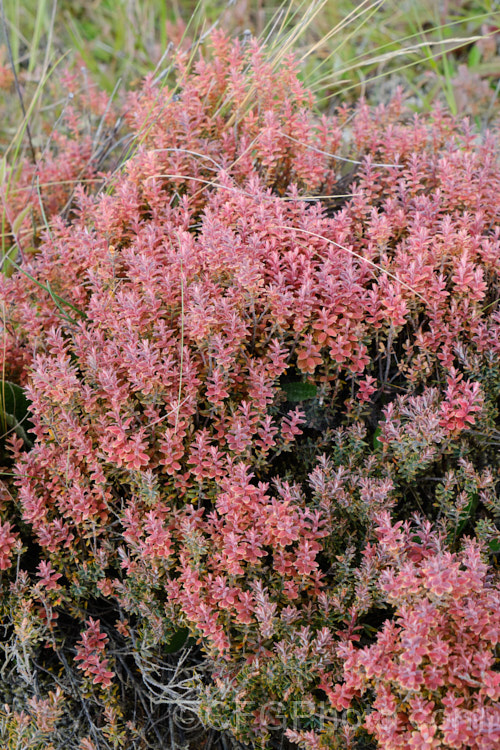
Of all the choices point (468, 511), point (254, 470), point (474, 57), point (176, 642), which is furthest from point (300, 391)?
point (474, 57)

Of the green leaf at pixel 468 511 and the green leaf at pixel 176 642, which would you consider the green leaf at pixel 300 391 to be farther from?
the green leaf at pixel 176 642

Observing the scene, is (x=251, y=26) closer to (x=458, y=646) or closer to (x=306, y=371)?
(x=306, y=371)

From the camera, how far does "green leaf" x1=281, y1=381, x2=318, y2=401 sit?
5.94 feet

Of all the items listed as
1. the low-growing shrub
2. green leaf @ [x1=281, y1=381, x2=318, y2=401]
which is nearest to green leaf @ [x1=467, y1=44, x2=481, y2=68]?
the low-growing shrub

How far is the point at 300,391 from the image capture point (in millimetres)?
1817

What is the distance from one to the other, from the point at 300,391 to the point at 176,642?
752mm

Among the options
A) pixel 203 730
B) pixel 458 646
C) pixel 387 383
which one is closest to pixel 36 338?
pixel 387 383

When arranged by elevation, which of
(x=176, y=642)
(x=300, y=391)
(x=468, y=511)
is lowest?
(x=176, y=642)

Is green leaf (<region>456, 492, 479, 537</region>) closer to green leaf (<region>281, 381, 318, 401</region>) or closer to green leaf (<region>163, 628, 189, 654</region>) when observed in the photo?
green leaf (<region>281, 381, 318, 401</region>)

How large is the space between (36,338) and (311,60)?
11.6 feet

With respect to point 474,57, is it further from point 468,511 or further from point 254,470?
point 254,470

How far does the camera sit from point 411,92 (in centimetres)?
420

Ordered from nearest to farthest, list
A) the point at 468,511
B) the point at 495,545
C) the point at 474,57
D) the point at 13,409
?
the point at 495,545
the point at 468,511
the point at 13,409
the point at 474,57

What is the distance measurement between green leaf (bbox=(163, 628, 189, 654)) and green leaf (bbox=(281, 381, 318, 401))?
694mm
